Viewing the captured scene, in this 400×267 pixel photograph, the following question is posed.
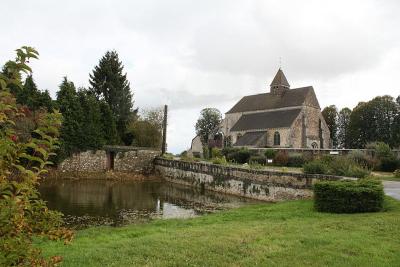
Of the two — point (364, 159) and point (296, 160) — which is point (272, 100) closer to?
point (296, 160)

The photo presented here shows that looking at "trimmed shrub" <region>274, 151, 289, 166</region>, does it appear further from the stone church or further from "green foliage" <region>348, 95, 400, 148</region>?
"green foliage" <region>348, 95, 400, 148</region>

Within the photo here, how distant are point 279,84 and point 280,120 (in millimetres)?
8394

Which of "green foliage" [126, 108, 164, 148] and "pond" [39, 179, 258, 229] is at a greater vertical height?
"green foliage" [126, 108, 164, 148]

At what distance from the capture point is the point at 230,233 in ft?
→ 29.1

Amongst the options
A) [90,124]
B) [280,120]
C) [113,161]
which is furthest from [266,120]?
[90,124]

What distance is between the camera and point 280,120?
48.2m

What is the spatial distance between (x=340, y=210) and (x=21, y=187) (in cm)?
1104

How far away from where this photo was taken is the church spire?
54.7m

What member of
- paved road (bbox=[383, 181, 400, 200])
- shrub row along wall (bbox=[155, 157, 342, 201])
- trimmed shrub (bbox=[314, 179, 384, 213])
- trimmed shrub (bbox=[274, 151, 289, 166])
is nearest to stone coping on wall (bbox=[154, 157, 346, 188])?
shrub row along wall (bbox=[155, 157, 342, 201])

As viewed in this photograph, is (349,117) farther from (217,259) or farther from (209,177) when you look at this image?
(217,259)

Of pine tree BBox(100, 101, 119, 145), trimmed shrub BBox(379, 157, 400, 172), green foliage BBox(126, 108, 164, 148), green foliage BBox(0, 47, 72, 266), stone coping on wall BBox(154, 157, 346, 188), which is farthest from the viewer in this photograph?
green foliage BBox(126, 108, 164, 148)

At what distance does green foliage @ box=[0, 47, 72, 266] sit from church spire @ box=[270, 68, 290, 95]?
52838 mm

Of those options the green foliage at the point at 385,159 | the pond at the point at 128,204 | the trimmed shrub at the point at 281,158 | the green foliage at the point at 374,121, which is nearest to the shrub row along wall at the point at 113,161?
the pond at the point at 128,204

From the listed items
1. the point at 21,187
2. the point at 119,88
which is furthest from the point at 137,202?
the point at 119,88
